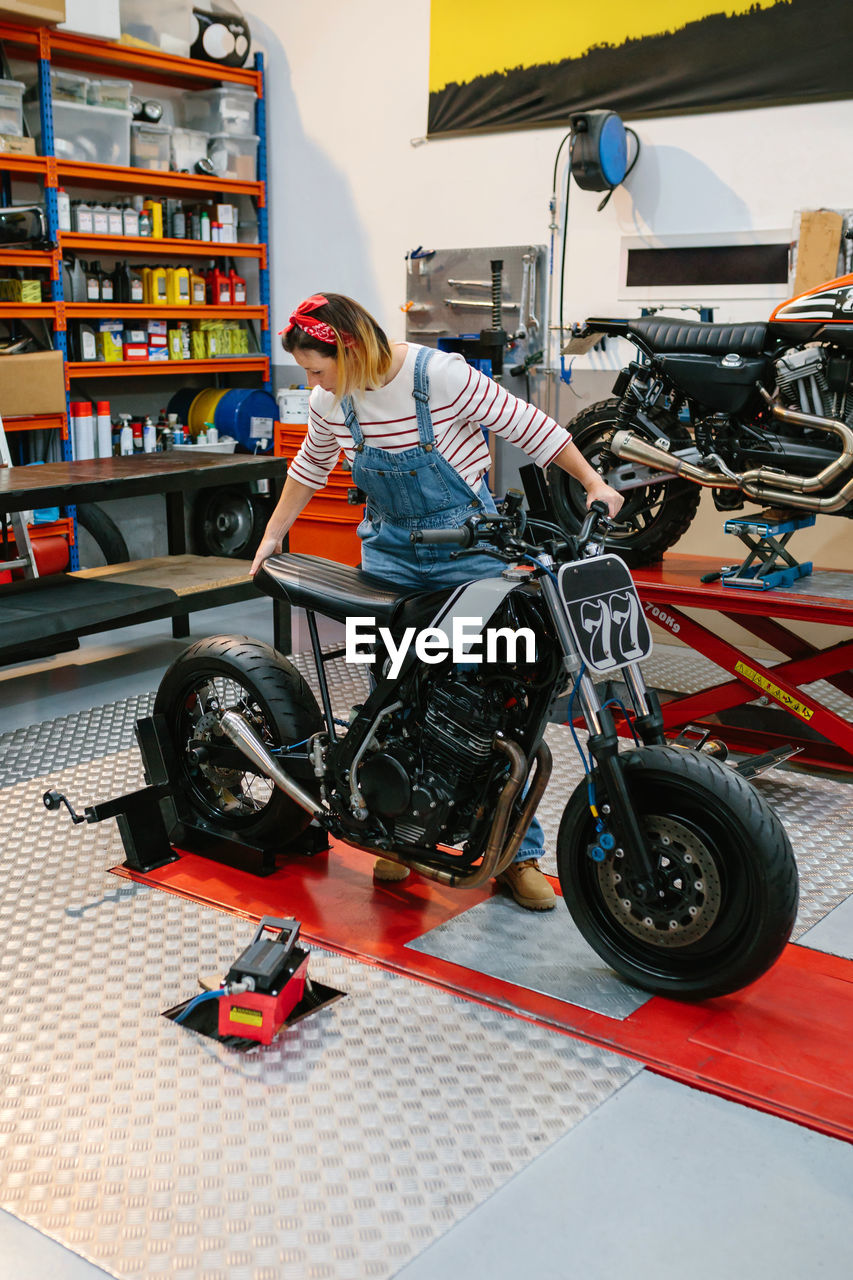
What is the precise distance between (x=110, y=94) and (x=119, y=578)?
301 cm

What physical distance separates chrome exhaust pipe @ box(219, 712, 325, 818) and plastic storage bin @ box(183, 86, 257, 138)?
522cm

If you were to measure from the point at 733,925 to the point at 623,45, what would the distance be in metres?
4.66

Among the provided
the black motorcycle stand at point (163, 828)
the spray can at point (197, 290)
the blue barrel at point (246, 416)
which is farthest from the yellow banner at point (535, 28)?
the black motorcycle stand at point (163, 828)

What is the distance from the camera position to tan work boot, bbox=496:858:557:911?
9.70ft

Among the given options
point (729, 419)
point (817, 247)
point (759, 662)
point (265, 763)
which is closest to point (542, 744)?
point (265, 763)

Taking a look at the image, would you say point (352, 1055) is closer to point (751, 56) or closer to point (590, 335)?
point (590, 335)

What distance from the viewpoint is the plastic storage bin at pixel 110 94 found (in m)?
6.37

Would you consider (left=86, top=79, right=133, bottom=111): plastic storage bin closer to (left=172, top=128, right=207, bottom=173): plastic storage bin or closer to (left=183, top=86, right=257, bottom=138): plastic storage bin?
(left=172, top=128, right=207, bottom=173): plastic storage bin

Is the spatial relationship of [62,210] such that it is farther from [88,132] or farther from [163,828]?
[163,828]

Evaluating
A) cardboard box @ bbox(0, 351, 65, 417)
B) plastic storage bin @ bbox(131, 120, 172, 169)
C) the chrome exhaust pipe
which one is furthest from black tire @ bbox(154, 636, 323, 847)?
plastic storage bin @ bbox(131, 120, 172, 169)

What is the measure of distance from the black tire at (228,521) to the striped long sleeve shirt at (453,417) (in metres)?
3.75

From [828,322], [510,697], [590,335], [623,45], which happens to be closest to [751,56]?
[623,45]

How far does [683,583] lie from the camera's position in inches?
157

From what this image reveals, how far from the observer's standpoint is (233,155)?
281 inches
